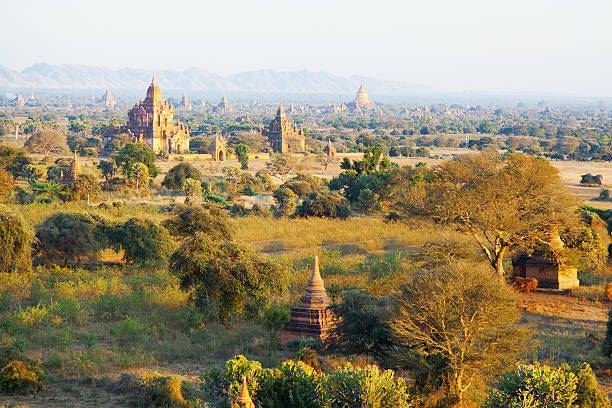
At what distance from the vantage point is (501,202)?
21406 mm

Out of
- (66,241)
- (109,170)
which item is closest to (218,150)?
(109,170)

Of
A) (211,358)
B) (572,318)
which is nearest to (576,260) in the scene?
(572,318)

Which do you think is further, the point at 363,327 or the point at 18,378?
the point at 363,327

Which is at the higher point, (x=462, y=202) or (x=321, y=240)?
(x=462, y=202)

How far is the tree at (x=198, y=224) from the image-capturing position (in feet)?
79.7

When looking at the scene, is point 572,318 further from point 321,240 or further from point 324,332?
point 321,240

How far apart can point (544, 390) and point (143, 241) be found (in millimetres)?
15597

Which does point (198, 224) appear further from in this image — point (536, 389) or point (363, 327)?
point (536, 389)

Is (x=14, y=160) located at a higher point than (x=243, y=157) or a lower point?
higher

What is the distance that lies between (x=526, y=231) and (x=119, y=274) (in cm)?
1226

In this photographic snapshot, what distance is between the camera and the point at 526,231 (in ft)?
68.7

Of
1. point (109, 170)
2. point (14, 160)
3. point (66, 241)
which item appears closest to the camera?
point (66, 241)

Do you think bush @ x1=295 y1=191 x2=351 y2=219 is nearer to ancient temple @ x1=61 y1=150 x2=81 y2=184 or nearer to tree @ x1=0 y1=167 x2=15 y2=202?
tree @ x1=0 y1=167 x2=15 y2=202

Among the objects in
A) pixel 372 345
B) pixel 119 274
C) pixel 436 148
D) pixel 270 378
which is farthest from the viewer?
pixel 436 148
